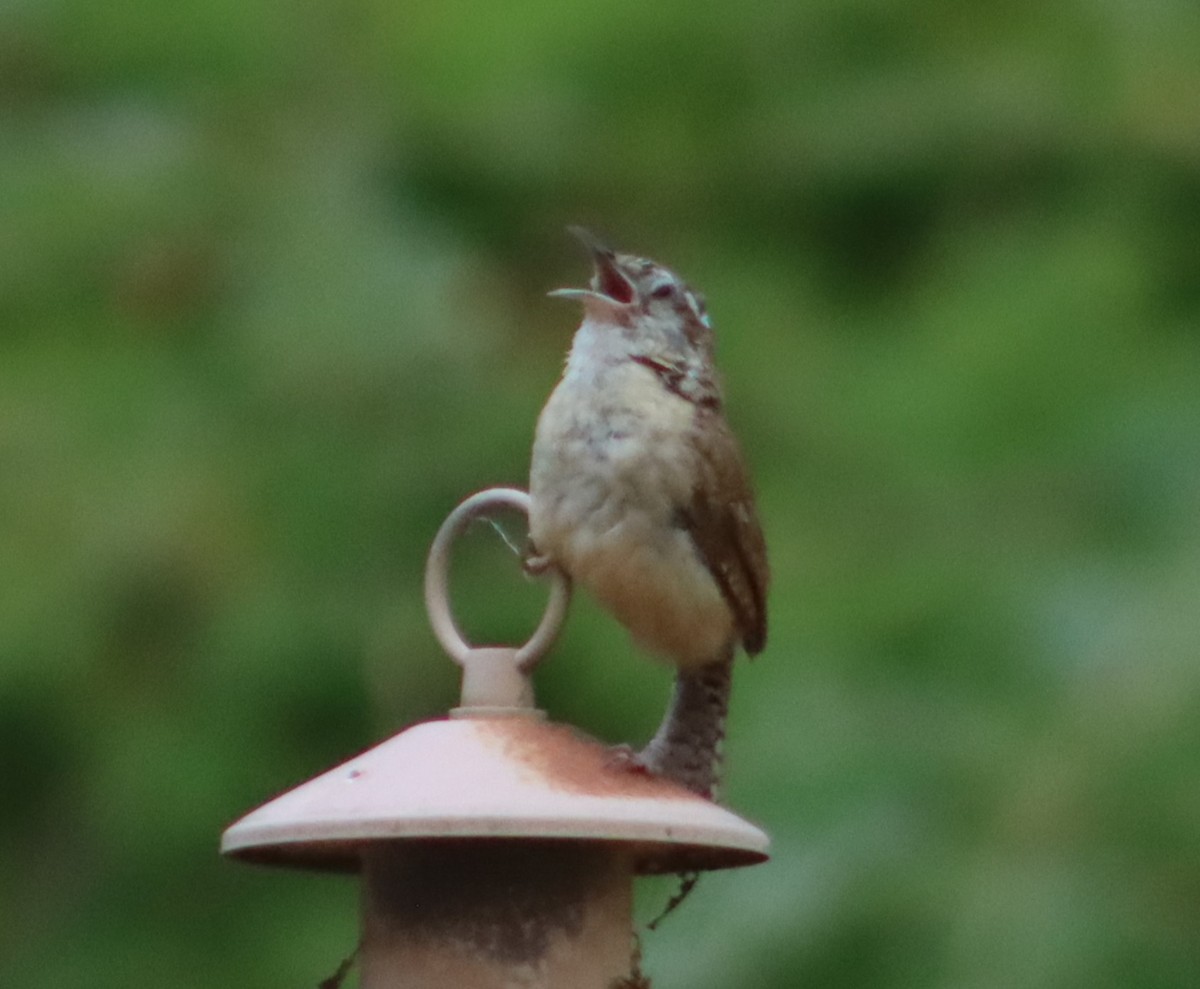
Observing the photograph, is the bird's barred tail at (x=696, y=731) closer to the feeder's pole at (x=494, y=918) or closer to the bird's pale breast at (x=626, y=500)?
the bird's pale breast at (x=626, y=500)

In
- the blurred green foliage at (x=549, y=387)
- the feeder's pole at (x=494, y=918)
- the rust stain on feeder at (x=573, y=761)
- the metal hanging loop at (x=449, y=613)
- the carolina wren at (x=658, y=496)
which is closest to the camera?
the rust stain on feeder at (x=573, y=761)

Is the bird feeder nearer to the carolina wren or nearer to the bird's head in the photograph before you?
the carolina wren

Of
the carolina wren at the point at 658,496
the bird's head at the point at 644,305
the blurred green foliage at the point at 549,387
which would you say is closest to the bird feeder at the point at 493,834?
the carolina wren at the point at 658,496

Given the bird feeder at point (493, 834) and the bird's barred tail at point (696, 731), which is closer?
the bird feeder at point (493, 834)

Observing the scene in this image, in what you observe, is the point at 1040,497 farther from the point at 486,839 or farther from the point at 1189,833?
the point at 486,839

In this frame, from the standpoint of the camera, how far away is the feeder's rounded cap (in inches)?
145

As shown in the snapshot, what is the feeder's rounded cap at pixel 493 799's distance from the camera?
12.1 ft

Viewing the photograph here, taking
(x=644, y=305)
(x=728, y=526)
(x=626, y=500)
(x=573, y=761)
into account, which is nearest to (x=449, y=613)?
(x=573, y=761)

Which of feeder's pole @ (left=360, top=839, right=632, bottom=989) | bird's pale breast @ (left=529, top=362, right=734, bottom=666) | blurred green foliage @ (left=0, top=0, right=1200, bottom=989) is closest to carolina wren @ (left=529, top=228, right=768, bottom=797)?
bird's pale breast @ (left=529, top=362, right=734, bottom=666)

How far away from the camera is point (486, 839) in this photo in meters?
4.16

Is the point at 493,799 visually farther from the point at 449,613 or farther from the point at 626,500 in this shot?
the point at 626,500

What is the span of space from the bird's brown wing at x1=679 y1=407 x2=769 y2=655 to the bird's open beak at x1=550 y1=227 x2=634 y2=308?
9.1 inches

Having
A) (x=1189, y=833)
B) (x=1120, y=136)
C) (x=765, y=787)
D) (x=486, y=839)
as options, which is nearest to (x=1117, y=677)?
(x=1189, y=833)

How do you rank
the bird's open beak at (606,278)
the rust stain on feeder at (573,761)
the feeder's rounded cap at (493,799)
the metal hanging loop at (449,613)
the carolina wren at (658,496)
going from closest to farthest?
the feeder's rounded cap at (493,799), the rust stain on feeder at (573,761), the metal hanging loop at (449,613), the carolina wren at (658,496), the bird's open beak at (606,278)
